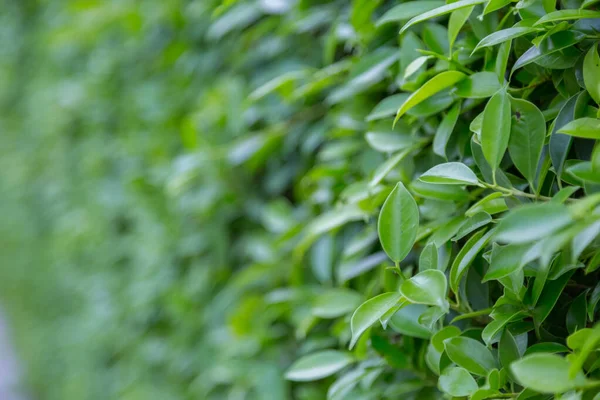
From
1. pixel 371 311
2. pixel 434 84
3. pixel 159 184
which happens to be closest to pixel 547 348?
pixel 371 311

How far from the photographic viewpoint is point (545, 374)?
1.32 feet

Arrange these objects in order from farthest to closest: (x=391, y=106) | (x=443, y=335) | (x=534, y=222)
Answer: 1. (x=391, y=106)
2. (x=443, y=335)
3. (x=534, y=222)

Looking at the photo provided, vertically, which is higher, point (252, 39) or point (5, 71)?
point (5, 71)

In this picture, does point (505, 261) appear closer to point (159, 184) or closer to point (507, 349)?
point (507, 349)

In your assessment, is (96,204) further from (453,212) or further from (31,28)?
(453,212)

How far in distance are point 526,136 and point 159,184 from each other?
114 centimetres

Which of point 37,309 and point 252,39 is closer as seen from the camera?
point 252,39

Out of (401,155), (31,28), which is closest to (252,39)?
(401,155)

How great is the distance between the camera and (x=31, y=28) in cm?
258

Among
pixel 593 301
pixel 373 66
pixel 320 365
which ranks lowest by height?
pixel 320 365

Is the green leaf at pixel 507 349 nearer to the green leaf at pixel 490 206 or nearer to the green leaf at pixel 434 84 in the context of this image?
the green leaf at pixel 490 206

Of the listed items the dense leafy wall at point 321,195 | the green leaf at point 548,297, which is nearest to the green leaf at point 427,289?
Result: the dense leafy wall at point 321,195

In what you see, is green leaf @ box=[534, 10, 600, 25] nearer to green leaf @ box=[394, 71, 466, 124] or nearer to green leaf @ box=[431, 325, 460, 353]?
green leaf @ box=[394, 71, 466, 124]

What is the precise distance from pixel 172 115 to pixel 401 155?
0.95 m
